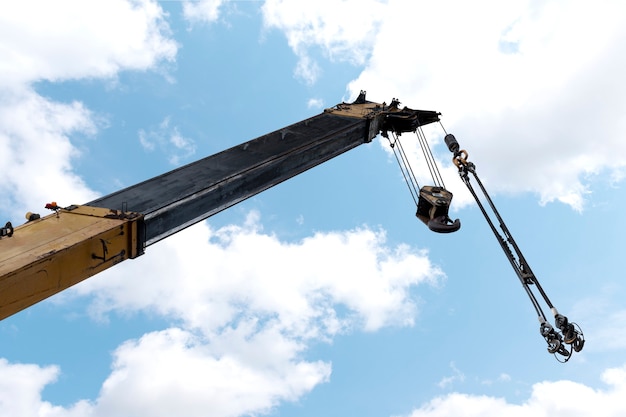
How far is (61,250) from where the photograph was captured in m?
5.22

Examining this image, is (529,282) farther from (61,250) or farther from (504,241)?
(61,250)

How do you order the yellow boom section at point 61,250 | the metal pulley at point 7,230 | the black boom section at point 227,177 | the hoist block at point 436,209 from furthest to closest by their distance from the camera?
the hoist block at point 436,209, the black boom section at point 227,177, the metal pulley at point 7,230, the yellow boom section at point 61,250

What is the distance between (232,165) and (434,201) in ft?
11.7

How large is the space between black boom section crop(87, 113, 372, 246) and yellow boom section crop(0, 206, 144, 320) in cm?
32

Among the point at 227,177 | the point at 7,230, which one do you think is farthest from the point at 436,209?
the point at 7,230

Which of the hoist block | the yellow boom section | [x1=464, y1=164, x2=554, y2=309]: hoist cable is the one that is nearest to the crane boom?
the yellow boom section

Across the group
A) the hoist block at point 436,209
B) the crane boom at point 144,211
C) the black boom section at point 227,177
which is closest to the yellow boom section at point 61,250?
the crane boom at point 144,211

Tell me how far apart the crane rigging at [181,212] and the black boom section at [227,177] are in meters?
0.01

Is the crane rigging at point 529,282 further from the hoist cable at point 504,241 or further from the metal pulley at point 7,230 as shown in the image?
the metal pulley at point 7,230

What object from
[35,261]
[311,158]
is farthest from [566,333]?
[35,261]

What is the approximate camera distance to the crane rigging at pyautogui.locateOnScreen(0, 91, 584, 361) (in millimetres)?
5160

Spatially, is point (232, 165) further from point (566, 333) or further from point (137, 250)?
point (566, 333)

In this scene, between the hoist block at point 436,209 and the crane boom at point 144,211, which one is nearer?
the crane boom at point 144,211

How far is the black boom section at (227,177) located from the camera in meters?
6.73
